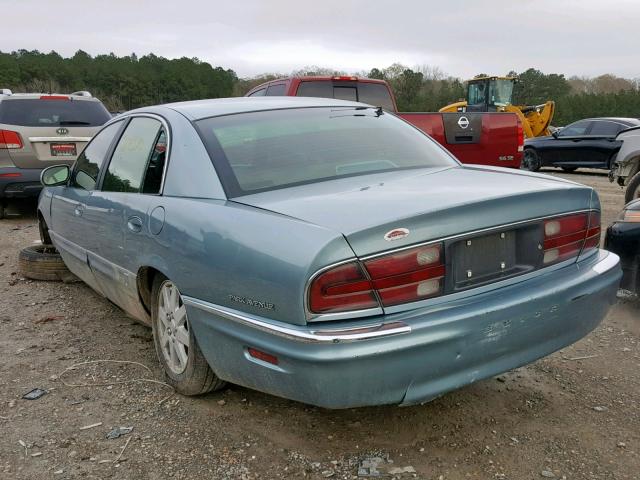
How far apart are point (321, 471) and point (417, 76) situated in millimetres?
55613

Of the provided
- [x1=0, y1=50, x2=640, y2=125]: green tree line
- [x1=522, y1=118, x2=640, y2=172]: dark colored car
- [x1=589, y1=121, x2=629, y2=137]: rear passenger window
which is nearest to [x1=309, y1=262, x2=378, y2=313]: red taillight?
[x1=522, y1=118, x2=640, y2=172]: dark colored car

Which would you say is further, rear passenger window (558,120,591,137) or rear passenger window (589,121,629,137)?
rear passenger window (558,120,591,137)

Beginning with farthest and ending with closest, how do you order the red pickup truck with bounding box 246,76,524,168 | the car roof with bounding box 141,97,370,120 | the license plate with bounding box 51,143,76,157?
the license plate with bounding box 51,143,76,157 → the red pickup truck with bounding box 246,76,524,168 → the car roof with bounding box 141,97,370,120

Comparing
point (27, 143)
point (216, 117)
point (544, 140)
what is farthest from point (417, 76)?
point (216, 117)

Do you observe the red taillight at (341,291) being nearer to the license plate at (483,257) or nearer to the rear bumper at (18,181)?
the license plate at (483,257)

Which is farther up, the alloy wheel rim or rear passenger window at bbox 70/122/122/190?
rear passenger window at bbox 70/122/122/190

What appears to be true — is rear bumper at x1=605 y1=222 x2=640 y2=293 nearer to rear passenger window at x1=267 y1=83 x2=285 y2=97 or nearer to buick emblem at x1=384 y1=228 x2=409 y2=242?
buick emblem at x1=384 y1=228 x2=409 y2=242

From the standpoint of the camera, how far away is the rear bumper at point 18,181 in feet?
27.0

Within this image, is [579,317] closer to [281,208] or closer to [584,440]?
[584,440]

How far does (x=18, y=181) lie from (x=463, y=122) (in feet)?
19.9

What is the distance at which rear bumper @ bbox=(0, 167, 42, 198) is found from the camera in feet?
27.0

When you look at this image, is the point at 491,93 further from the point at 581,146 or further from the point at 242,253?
the point at 242,253

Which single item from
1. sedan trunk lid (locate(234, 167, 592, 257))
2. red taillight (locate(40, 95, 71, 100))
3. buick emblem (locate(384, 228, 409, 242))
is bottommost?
buick emblem (locate(384, 228, 409, 242))

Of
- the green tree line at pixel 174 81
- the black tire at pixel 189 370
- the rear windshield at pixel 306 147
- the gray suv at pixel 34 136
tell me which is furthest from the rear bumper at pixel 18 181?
the green tree line at pixel 174 81
